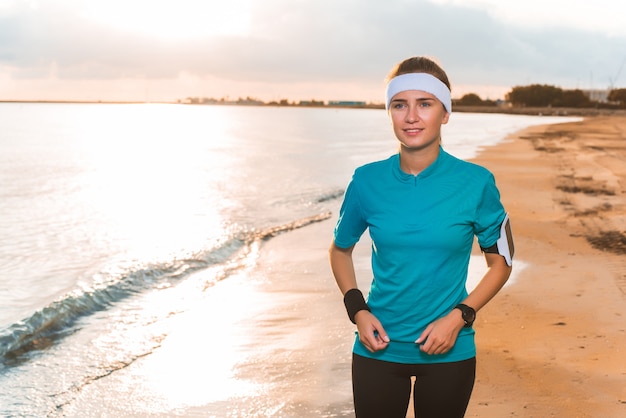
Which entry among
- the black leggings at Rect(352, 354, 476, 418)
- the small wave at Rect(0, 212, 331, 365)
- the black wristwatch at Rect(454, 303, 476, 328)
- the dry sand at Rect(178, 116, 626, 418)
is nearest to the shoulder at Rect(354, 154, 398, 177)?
the black wristwatch at Rect(454, 303, 476, 328)

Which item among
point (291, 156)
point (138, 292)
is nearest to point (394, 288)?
point (138, 292)

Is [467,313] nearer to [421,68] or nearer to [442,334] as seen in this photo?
[442,334]

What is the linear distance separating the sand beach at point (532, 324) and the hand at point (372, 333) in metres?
2.60

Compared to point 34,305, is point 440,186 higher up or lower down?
higher up

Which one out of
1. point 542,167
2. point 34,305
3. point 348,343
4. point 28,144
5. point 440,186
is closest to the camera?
point 440,186

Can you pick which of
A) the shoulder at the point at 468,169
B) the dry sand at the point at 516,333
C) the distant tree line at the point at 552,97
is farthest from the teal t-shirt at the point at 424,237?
the distant tree line at the point at 552,97

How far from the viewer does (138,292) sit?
1036 cm

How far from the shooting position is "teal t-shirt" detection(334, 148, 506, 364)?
2.43m

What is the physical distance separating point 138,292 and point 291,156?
39.2 m

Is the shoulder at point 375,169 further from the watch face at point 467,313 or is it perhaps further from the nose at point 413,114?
the watch face at point 467,313

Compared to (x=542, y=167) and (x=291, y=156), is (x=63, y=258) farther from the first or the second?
(x=291, y=156)

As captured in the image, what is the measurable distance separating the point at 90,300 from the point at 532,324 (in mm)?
6273

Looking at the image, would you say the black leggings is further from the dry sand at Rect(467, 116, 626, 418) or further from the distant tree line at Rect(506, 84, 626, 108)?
the distant tree line at Rect(506, 84, 626, 108)

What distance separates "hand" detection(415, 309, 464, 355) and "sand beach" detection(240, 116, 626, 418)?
256 centimetres
